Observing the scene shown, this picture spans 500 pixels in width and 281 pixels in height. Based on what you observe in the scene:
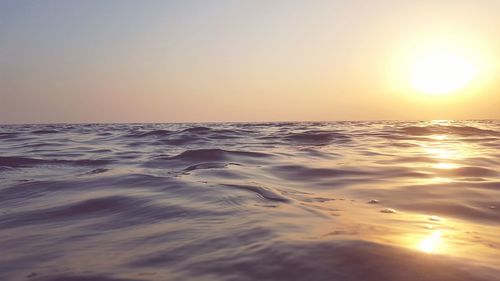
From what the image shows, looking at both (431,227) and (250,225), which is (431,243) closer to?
(431,227)

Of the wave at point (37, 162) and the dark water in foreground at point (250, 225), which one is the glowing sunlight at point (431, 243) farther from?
the wave at point (37, 162)

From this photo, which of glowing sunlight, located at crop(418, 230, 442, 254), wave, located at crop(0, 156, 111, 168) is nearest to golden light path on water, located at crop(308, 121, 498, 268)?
glowing sunlight, located at crop(418, 230, 442, 254)

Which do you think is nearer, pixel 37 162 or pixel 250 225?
pixel 250 225

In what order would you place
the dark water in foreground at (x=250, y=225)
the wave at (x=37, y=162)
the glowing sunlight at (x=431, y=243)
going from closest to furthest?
the dark water in foreground at (x=250, y=225) < the glowing sunlight at (x=431, y=243) < the wave at (x=37, y=162)

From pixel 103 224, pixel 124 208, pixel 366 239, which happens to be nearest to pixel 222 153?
pixel 124 208

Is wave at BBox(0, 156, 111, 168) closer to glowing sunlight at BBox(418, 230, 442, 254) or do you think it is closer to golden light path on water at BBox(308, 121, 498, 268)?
golden light path on water at BBox(308, 121, 498, 268)

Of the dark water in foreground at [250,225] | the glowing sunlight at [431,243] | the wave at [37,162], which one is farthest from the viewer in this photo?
the wave at [37,162]

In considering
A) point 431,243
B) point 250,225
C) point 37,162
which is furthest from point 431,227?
point 37,162

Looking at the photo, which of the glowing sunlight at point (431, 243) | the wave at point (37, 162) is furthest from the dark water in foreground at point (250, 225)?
the wave at point (37, 162)

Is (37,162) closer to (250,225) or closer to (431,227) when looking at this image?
(250,225)

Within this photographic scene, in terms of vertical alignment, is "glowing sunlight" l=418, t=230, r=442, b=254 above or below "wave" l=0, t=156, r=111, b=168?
above

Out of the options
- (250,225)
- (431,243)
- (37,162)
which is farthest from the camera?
(37,162)

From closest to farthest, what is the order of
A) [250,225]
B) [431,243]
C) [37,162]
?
1. [431,243]
2. [250,225]
3. [37,162]

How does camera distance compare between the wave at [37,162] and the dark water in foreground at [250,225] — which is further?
the wave at [37,162]
